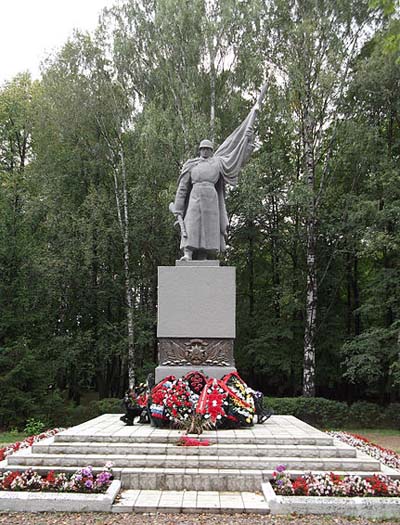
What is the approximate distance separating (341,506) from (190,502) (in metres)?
1.28

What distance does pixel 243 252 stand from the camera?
18.6 metres

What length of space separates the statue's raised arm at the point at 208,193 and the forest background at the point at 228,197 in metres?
6.06

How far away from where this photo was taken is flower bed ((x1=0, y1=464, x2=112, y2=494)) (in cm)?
498

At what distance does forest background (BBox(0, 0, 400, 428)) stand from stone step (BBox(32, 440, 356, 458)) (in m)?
8.06

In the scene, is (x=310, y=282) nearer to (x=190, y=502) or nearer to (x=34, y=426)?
(x=34, y=426)

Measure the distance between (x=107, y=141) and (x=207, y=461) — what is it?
14118 millimetres

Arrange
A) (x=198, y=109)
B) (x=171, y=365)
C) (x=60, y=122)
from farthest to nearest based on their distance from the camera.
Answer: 1. (x=60, y=122)
2. (x=198, y=109)
3. (x=171, y=365)

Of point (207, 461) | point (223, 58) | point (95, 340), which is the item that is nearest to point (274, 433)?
point (207, 461)

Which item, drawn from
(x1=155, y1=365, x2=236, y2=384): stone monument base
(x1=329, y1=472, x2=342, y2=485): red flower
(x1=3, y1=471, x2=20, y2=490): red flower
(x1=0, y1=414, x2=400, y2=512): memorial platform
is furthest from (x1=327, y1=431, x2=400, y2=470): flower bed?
(x1=3, y1=471, x2=20, y2=490): red flower

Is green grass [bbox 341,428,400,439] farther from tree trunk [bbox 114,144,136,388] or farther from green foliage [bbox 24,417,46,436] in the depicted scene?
green foliage [bbox 24,417,46,436]

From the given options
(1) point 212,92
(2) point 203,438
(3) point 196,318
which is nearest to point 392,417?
(3) point 196,318

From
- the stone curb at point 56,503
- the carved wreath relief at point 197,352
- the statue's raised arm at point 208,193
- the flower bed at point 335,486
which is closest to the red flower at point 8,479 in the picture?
the stone curb at point 56,503

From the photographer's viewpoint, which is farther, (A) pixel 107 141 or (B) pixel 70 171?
(B) pixel 70 171

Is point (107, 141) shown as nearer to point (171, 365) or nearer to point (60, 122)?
point (60, 122)
